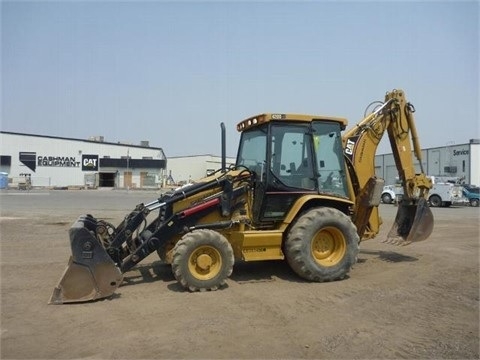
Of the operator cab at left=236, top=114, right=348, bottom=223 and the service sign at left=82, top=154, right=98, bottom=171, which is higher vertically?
the service sign at left=82, top=154, right=98, bottom=171

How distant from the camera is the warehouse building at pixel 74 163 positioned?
200ft

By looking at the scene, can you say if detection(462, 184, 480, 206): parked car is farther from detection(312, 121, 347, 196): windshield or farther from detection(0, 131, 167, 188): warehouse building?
detection(0, 131, 167, 188): warehouse building

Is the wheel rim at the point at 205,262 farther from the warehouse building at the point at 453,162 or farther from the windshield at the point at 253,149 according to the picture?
the warehouse building at the point at 453,162

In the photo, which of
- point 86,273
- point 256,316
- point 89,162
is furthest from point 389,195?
point 89,162

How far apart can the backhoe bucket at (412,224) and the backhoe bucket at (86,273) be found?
5765 millimetres

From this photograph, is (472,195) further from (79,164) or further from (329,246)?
(79,164)

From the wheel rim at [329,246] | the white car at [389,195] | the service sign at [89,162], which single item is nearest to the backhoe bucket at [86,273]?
the wheel rim at [329,246]

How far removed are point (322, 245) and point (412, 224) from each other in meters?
2.45

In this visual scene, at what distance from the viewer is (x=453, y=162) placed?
1956 inches

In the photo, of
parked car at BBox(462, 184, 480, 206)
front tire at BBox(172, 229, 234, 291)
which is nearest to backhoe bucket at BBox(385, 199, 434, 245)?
front tire at BBox(172, 229, 234, 291)

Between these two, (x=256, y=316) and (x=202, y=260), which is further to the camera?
(x=202, y=260)

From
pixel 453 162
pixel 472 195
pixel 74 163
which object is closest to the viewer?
pixel 472 195

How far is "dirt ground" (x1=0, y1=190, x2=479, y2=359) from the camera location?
4.79 meters

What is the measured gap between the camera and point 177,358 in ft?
14.9
